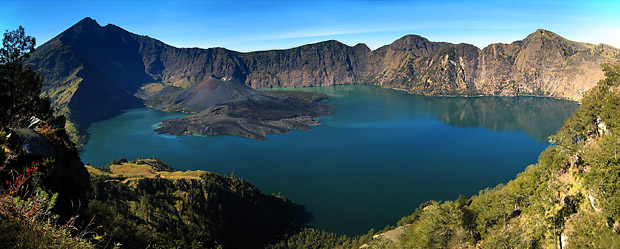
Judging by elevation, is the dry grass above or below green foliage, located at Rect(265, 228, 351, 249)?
above

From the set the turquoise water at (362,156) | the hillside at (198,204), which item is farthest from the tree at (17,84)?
the turquoise water at (362,156)

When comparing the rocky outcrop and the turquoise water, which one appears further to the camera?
the turquoise water

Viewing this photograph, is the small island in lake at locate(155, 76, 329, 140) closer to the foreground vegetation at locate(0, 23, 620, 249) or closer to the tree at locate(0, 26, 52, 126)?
the foreground vegetation at locate(0, 23, 620, 249)

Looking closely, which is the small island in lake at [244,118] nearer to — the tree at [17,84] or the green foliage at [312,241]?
the green foliage at [312,241]

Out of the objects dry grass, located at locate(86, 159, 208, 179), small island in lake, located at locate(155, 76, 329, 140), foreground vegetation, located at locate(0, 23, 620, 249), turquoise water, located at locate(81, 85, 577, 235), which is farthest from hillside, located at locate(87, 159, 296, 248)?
small island in lake, located at locate(155, 76, 329, 140)

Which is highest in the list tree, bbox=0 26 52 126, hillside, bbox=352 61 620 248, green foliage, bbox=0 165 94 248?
tree, bbox=0 26 52 126

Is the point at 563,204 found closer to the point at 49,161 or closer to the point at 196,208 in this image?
the point at 49,161

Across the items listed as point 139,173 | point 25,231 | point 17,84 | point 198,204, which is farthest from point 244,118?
point 25,231
